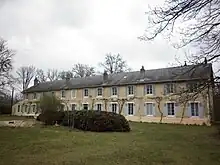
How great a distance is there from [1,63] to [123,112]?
16275mm

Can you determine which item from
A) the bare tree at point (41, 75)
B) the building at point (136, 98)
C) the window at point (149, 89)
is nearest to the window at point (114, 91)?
the building at point (136, 98)

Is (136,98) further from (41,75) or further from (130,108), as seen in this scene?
(41,75)

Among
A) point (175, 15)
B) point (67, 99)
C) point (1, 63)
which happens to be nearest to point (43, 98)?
point (1, 63)

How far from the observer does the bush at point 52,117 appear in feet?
72.3

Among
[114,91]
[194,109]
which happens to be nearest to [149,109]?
[194,109]

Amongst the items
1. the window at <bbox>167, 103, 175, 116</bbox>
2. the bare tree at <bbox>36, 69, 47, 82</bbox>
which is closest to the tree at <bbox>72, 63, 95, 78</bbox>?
the bare tree at <bbox>36, 69, 47, 82</bbox>

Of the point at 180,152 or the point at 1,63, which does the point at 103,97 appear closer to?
the point at 1,63

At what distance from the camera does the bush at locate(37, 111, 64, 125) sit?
867 inches

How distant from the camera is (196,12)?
7.14 m

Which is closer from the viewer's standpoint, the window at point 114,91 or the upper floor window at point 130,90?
the upper floor window at point 130,90

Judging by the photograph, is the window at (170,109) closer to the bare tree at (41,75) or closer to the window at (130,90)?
the window at (130,90)

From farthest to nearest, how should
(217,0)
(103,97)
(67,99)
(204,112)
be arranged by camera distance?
(67,99), (103,97), (204,112), (217,0)

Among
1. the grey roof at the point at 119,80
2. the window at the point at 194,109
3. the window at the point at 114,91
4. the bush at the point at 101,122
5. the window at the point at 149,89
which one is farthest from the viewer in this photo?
the window at the point at 114,91

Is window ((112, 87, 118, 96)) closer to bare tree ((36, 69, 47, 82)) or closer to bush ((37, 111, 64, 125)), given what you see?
bush ((37, 111, 64, 125))
